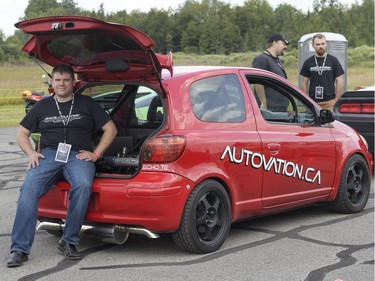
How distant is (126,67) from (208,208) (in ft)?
4.41

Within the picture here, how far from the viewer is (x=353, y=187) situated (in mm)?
6539

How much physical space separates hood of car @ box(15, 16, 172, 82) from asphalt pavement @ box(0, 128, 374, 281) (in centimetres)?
144

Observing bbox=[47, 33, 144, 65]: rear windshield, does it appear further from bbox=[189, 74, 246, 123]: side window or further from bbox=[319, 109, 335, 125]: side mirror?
bbox=[319, 109, 335, 125]: side mirror

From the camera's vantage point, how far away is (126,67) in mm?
5164

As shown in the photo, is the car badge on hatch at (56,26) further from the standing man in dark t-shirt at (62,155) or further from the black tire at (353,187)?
the black tire at (353,187)

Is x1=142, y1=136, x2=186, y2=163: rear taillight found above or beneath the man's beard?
beneath

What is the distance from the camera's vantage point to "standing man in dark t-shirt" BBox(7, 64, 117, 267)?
4.73 m

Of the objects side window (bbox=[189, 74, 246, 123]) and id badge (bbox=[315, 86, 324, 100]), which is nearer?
side window (bbox=[189, 74, 246, 123])

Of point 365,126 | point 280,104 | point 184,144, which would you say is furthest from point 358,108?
point 184,144

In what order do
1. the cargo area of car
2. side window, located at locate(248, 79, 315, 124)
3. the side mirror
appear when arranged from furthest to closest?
the side mirror < side window, located at locate(248, 79, 315, 124) < the cargo area of car

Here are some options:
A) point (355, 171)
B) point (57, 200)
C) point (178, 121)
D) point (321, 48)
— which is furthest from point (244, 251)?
point (321, 48)

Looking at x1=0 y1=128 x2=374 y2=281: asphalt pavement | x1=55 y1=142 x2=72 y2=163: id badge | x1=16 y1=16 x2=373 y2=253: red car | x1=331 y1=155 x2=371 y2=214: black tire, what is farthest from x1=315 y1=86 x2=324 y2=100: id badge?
x1=55 y1=142 x2=72 y2=163: id badge

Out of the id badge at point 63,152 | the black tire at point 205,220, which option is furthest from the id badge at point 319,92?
the id badge at point 63,152

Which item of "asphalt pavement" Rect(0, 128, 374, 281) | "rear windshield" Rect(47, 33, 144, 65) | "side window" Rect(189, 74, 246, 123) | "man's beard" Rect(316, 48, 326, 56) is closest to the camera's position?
"asphalt pavement" Rect(0, 128, 374, 281)
